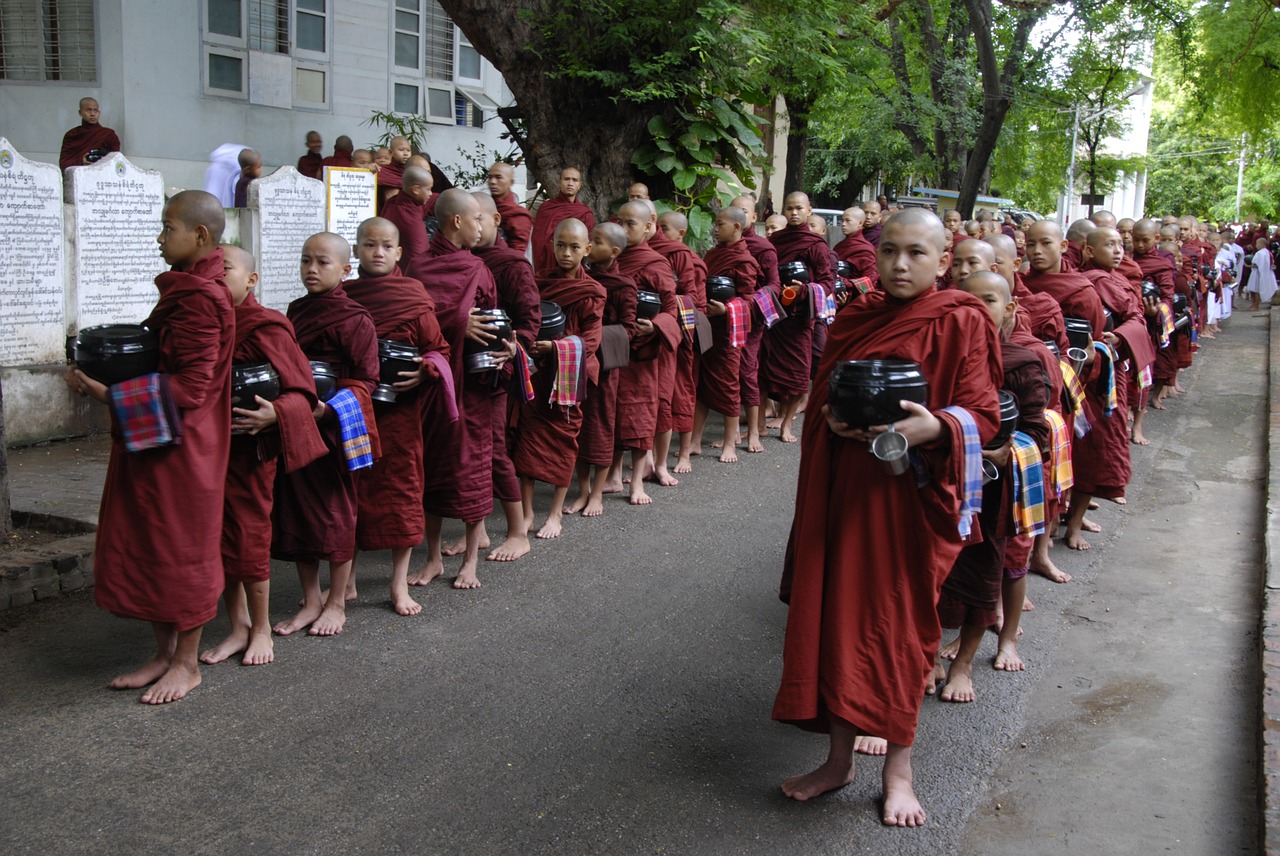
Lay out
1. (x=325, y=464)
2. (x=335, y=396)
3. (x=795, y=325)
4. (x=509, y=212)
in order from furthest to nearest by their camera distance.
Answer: (x=795, y=325) < (x=509, y=212) < (x=325, y=464) < (x=335, y=396)

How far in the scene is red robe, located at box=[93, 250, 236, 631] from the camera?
409cm

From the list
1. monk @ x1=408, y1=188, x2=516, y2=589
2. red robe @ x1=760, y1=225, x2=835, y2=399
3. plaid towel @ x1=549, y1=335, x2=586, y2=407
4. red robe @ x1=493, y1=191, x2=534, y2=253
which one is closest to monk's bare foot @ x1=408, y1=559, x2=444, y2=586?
monk @ x1=408, y1=188, x2=516, y2=589

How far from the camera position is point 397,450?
5.30m

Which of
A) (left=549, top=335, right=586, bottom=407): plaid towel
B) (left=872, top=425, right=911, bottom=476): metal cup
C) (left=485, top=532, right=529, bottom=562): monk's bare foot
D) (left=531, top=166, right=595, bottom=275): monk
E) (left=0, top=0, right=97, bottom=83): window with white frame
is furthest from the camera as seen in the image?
(left=0, top=0, right=97, bottom=83): window with white frame

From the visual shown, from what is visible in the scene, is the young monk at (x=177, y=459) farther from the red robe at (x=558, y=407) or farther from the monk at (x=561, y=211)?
the monk at (x=561, y=211)

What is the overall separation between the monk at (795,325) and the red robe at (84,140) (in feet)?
22.9

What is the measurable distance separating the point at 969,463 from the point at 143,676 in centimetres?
306

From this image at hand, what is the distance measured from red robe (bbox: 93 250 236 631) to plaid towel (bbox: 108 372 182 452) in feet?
0.14

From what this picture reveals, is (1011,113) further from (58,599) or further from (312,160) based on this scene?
(58,599)

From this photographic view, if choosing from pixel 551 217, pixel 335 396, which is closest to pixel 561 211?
pixel 551 217

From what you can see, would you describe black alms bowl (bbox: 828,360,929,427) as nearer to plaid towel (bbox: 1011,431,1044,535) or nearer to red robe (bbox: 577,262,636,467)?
plaid towel (bbox: 1011,431,1044,535)

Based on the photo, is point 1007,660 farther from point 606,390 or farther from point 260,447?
point 260,447

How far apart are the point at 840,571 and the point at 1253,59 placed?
66.5 ft

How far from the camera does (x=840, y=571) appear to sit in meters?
3.53
